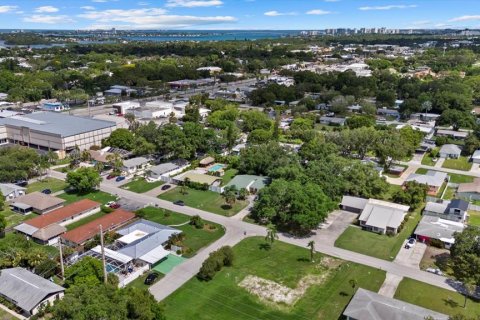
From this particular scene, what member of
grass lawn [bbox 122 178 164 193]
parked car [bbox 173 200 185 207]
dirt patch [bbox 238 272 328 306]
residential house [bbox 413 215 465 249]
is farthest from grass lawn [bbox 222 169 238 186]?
residential house [bbox 413 215 465 249]

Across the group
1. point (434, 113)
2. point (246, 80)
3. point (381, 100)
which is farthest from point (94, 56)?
point (434, 113)

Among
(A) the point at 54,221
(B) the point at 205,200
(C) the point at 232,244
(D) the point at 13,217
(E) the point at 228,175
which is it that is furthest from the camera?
(E) the point at 228,175

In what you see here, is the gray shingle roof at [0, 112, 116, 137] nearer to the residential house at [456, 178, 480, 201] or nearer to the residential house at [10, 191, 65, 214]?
the residential house at [10, 191, 65, 214]

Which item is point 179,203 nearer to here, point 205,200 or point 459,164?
point 205,200

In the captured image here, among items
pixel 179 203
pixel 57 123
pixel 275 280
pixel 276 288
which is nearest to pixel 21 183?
pixel 57 123

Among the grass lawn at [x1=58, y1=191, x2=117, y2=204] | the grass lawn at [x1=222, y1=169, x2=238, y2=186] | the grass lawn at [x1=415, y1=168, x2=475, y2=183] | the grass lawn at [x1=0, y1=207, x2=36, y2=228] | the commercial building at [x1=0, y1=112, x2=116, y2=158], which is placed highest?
the commercial building at [x1=0, y1=112, x2=116, y2=158]

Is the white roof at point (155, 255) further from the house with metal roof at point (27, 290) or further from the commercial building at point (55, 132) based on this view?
the commercial building at point (55, 132)
